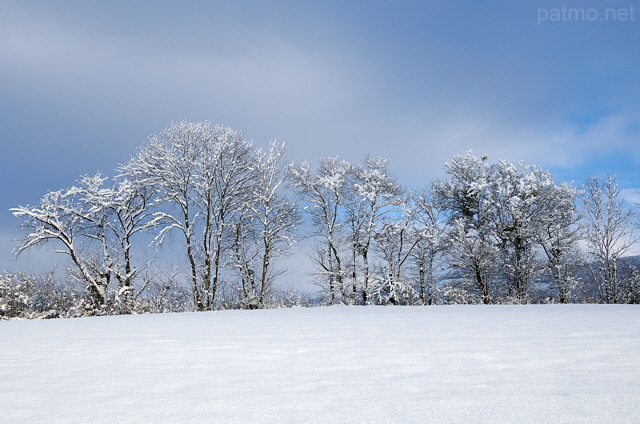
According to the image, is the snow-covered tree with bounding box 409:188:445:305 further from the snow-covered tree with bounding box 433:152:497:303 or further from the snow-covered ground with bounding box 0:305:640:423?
the snow-covered ground with bounding box 0:305:640:423

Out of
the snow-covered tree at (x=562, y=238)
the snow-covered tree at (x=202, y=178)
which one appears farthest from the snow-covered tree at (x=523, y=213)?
the snow-covered tree at (x=202, y=178)

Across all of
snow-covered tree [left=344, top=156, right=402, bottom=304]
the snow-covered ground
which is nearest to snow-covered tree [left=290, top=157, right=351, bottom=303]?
snow-covered tree [left=344, top=156, right=402, bottom=304]

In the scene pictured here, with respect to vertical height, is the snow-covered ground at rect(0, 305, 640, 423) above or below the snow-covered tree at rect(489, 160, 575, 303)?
below

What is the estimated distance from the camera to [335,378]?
2.33 meters

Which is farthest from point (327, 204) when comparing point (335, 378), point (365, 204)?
point (335, 378)

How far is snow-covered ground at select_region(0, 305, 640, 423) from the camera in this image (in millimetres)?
1734

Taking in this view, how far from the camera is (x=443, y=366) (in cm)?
257

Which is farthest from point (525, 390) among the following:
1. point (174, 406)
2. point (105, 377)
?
point (105, 377)

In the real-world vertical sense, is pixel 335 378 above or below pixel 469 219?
below

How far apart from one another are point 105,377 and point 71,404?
589 mm

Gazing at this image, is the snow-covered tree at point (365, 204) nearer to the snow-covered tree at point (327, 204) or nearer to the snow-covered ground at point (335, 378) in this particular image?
the snow-covered tree at point (327, 204)

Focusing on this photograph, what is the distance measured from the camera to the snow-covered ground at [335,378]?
1.73 metres

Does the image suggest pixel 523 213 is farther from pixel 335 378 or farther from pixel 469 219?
pixel 335 378

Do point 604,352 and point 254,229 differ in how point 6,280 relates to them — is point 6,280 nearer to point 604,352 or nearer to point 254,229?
point 254,229
